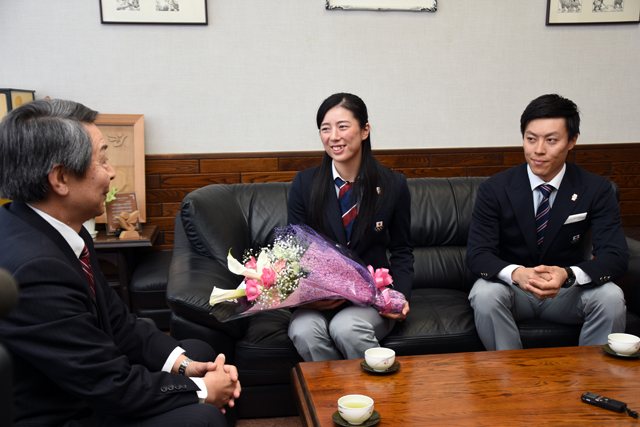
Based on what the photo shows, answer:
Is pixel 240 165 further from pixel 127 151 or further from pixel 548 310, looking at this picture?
pixel 548 310

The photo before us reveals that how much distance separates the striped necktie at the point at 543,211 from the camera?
88.1 inches

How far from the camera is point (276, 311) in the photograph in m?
2.35

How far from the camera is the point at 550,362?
5.33 ft

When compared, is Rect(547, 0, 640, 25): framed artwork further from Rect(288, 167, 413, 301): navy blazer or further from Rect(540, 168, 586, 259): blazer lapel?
Rect(288, 167, 413, 301): navy blazer

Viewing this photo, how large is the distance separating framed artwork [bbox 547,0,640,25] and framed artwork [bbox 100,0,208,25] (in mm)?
2289

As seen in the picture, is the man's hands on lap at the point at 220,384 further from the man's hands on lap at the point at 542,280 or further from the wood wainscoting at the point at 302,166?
the wood wainscoting at the point at 302,166

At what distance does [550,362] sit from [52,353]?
4.67ft

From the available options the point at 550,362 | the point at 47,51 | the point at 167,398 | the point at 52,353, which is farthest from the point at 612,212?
the point at 47,51

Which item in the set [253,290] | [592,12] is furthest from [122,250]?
[592,12]

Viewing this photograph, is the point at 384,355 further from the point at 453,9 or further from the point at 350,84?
the point at 453,9

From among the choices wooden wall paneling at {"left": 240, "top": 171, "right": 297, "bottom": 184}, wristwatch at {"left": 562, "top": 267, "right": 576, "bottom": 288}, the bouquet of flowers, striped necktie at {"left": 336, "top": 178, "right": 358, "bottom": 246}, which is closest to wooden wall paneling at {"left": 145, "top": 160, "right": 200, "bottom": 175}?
wooden wall paneling at {"left": 240, "top": 171, "right": 297, "bottom": 184}

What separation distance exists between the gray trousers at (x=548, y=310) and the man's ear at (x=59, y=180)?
1.60m

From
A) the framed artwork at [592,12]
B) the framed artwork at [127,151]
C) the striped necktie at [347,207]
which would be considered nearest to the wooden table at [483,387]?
the striped necktie at [347,207]

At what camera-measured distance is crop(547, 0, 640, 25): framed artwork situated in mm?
3391
